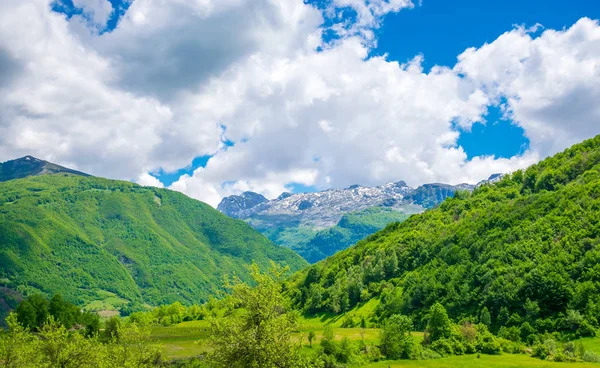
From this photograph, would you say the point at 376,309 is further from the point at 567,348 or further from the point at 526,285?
the point at 567,348

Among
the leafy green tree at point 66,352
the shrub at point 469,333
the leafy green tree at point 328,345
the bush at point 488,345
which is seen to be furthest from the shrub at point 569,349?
the leafy green tree at point 66,352

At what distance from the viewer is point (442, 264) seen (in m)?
191

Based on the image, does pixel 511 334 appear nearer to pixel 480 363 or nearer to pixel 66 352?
pixel 480 363

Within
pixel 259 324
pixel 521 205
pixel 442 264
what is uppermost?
pixel 521 205

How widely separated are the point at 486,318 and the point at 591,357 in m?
43.1

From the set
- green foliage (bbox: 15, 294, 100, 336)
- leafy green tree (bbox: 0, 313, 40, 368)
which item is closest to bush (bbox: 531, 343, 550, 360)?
leafy green tree (bbox: 0, 313, 40, 368)

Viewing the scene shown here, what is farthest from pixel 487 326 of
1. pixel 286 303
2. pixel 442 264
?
pixel 286 303

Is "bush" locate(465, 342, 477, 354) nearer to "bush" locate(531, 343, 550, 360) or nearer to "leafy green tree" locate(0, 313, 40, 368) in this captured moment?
"bush" locate(531, 343, 550, 360)

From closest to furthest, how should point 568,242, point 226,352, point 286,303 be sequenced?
point 226,352
point 286,303
point 568,242

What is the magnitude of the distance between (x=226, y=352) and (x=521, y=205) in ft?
615

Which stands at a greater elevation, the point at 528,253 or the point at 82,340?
the point at 528,253

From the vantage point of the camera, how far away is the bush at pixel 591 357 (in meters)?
94.4

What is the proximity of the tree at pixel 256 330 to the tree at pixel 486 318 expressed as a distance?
112 metres

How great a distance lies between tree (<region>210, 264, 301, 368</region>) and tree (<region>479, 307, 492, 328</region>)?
366 ft
